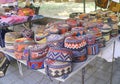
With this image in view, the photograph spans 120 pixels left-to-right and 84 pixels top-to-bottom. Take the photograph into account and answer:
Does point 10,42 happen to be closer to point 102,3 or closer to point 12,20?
point 12,20

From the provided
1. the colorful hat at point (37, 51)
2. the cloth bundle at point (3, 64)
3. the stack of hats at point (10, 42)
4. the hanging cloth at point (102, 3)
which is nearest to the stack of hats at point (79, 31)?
the colorful hat at point (37, 51)

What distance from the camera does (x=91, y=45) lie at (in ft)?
3.99

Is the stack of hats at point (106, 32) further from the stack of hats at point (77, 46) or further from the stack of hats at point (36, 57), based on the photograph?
the stack of hats at point (36, 57)

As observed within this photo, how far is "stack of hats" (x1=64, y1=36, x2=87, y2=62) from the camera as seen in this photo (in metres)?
1.06

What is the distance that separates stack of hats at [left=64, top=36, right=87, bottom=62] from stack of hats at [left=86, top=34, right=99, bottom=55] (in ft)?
0.32

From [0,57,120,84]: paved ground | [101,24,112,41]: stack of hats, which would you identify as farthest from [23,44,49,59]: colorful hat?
[0,57,120,84]: paved ground

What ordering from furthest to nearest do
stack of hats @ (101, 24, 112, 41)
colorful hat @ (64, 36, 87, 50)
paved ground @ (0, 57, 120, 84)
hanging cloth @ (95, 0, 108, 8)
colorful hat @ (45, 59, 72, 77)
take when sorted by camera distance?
hanging cloth @ (95, 0, 108, 8) < paved ground @ (0, 57, 120, 84) < stack of hats @ (101, 24, 112, 41) < colorful hat @ (64, 36, 87, 50) < colorful hat @ (45, 59, 72, 77)

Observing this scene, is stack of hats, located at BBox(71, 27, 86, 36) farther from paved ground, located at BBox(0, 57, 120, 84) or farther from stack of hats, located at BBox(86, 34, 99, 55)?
paved ground, located at BBox(0, 57, 120, 84)

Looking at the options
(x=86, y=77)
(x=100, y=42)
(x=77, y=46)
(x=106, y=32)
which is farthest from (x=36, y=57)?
(x=86, y=77)

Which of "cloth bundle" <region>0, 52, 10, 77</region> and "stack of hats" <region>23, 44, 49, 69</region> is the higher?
"stack of hats" <region>23, 44, 49, 69</region>

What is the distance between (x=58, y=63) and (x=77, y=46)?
184 millimetres

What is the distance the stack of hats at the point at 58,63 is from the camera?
0.96m

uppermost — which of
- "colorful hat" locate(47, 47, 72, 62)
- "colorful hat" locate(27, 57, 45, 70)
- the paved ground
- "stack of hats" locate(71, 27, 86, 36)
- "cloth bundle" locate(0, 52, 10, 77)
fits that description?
"stack of hats" locate(71, 27, 86, 36)

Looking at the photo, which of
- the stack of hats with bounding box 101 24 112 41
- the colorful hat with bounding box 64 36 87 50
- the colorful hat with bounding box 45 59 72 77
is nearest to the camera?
the colorful hat with bounding box 45 59 72 77
